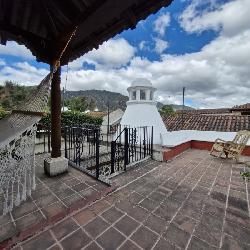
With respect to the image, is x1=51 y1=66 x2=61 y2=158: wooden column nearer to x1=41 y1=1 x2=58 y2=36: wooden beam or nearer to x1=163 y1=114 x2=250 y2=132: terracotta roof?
x1=41 y1=1 x2=58 y2=36: wooden beam

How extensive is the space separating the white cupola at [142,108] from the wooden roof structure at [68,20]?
13.9 ft

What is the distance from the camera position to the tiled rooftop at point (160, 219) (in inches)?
91.1

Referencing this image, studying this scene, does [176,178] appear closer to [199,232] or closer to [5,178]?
[199,232]

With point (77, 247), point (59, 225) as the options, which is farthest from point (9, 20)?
point (77, 247)

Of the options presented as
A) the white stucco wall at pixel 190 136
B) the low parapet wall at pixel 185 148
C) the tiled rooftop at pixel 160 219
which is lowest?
the tiled rooftop at pixel 160 219

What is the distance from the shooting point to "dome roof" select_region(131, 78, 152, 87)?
838 centimetres

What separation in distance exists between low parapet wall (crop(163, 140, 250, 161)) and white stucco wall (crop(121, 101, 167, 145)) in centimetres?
93

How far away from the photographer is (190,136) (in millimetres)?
9641

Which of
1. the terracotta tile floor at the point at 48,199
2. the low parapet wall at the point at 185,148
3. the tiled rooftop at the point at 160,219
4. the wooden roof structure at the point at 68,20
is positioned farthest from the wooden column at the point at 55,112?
the low parapet wall at the point at 185,148

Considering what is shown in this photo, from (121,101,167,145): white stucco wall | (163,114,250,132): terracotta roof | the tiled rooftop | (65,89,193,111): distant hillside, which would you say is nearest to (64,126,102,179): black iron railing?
the tiled rooftop

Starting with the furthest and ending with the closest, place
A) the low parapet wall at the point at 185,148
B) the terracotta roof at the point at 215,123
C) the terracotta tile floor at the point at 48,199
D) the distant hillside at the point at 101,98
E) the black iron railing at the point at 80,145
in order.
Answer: the distant hillside at the point at 101,98, the terracotta roof at the point at 215,123, the low parapet wall at the point at 185,148, the black iron railing at the point at 80,145, the terracotta tile floor at the point at 48,199

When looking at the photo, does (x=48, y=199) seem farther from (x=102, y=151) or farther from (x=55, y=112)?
(x=102, y=151)

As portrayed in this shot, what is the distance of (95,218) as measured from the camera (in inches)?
110

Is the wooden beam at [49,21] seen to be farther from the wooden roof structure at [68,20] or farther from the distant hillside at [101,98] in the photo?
the distant hillside at [101,98]
